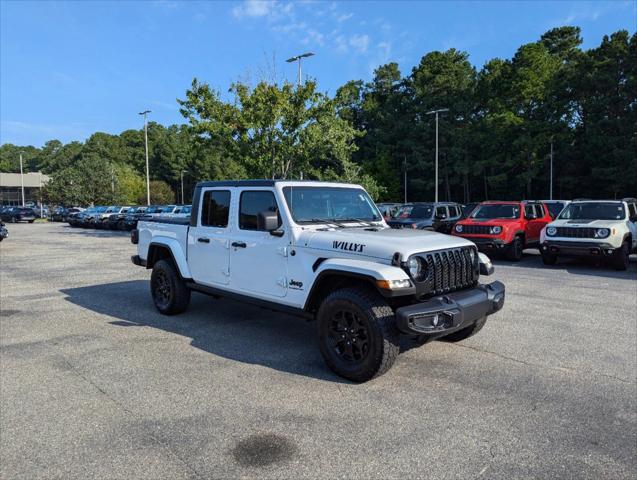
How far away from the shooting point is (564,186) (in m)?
50.1

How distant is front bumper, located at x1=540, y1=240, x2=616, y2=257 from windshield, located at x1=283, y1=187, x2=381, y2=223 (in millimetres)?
8095

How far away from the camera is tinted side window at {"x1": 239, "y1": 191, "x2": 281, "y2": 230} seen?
5.50 meters

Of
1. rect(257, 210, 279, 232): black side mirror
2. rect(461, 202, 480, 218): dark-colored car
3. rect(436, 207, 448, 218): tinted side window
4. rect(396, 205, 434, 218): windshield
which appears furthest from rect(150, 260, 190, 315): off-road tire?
rect(436, 207, 448, 218): tinted side window

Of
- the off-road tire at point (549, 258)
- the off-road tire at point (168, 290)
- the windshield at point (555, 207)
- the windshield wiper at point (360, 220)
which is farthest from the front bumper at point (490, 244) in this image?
the off-road tire at point (168, 290)

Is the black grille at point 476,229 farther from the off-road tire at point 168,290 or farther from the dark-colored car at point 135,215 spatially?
the dark-colored car at point 135,215

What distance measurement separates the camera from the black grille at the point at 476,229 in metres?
13.9

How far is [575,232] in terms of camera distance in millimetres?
12156

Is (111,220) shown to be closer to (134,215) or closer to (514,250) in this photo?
(134,215)

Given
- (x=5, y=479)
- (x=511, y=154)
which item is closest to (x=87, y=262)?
(x=5, y=479)

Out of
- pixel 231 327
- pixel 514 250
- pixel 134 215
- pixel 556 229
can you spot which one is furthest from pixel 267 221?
pixel 134 215

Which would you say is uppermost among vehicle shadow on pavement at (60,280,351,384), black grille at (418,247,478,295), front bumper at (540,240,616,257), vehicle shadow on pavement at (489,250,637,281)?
black grille at (418,247,478,295)

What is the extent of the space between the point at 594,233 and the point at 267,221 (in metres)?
10.0

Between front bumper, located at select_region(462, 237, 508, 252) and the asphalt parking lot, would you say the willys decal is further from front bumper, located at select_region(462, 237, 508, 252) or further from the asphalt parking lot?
front bumper, located at select_region(462, 237, 508, 252)

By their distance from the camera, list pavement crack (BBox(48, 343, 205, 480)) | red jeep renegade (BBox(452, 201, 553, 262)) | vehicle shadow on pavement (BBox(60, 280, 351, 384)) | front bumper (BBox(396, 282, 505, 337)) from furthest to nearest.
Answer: red jeep renegade (BBox(452, 201, 553, 262)) → vehicle shadow on pavement (BBox(60, 280, 351, 384)) → front bumper (BBox(396, 282, 505, 337)) → pavement crack (BBox(48, 343, 205, 480))
